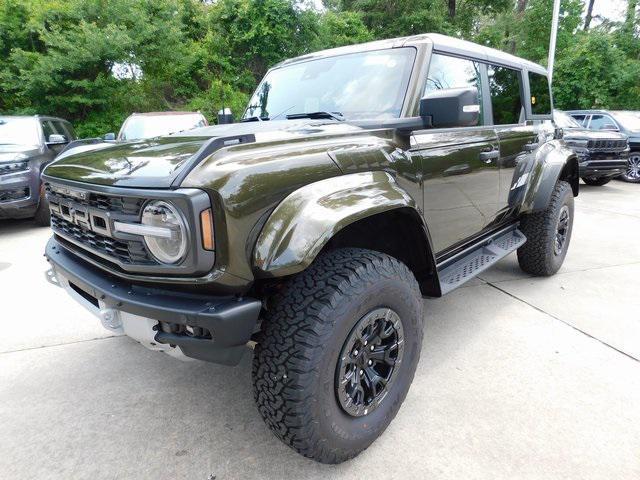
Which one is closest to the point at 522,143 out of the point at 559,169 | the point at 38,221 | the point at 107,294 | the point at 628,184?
the point at 559,169

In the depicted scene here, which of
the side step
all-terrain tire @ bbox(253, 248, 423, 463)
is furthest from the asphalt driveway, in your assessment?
the side step

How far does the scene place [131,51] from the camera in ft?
43.2

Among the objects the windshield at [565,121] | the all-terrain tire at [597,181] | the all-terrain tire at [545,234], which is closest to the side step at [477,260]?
the all-terrain tire at [545,234]

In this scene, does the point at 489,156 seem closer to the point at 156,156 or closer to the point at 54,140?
the point at 156,156

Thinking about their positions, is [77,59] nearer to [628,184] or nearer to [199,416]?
[199,416]

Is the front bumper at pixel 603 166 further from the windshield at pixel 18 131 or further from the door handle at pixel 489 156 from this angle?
the windshield at pixel 18 131

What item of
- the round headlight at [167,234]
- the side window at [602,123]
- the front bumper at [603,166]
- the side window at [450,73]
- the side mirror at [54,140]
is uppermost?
the side window at [450,73]

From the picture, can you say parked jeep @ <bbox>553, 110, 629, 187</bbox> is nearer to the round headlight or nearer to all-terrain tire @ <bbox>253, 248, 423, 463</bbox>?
all-terrain tire @ <bbox>253, 248, 423, 463</bbox>

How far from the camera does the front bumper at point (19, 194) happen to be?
18.9 ft

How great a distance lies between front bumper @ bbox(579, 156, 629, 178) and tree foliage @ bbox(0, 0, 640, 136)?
7.99 meters

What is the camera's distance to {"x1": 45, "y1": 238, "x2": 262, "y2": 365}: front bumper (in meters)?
1.53

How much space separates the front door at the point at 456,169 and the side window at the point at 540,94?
1.12m

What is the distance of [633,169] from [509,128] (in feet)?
32.5

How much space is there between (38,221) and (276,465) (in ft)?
20.4
